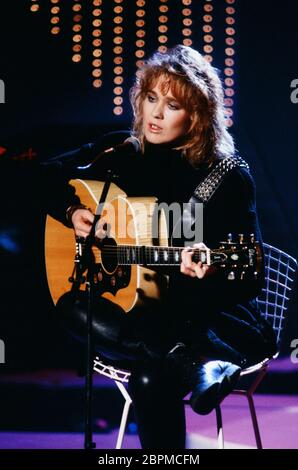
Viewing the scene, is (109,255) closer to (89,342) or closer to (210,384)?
(89,342)

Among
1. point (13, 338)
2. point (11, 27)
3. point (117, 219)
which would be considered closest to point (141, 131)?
point (117, 219)

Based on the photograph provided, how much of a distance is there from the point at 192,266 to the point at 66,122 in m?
1.52

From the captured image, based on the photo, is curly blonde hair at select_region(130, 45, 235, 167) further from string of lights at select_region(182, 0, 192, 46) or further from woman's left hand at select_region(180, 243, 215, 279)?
string of lights at select_region(182, 0, 192, 46)

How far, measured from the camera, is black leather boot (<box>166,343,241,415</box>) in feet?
6.17

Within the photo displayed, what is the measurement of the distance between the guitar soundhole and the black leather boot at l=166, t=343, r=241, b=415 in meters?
0.43

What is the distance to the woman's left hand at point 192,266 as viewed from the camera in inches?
83.7

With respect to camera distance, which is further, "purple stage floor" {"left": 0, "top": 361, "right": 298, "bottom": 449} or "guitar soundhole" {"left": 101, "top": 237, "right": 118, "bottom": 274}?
"purple stage floor" {"left": 0, "top": 361, "right": 298, "bottom": 449}

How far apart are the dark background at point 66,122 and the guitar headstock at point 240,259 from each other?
1271mm

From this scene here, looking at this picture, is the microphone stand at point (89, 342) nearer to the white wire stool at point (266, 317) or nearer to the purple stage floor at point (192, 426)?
the white wire stool at point (266, 317)

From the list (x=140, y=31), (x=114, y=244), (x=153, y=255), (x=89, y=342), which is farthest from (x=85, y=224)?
(x=140, y=31)

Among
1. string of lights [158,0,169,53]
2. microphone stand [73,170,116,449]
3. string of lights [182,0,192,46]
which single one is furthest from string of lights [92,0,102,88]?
microphone stand [73,170,116,449]

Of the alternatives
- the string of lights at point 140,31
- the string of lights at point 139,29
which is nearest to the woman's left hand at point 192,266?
the string of lights at point 139,29

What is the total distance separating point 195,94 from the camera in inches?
99.7

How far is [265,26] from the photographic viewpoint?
322cm
